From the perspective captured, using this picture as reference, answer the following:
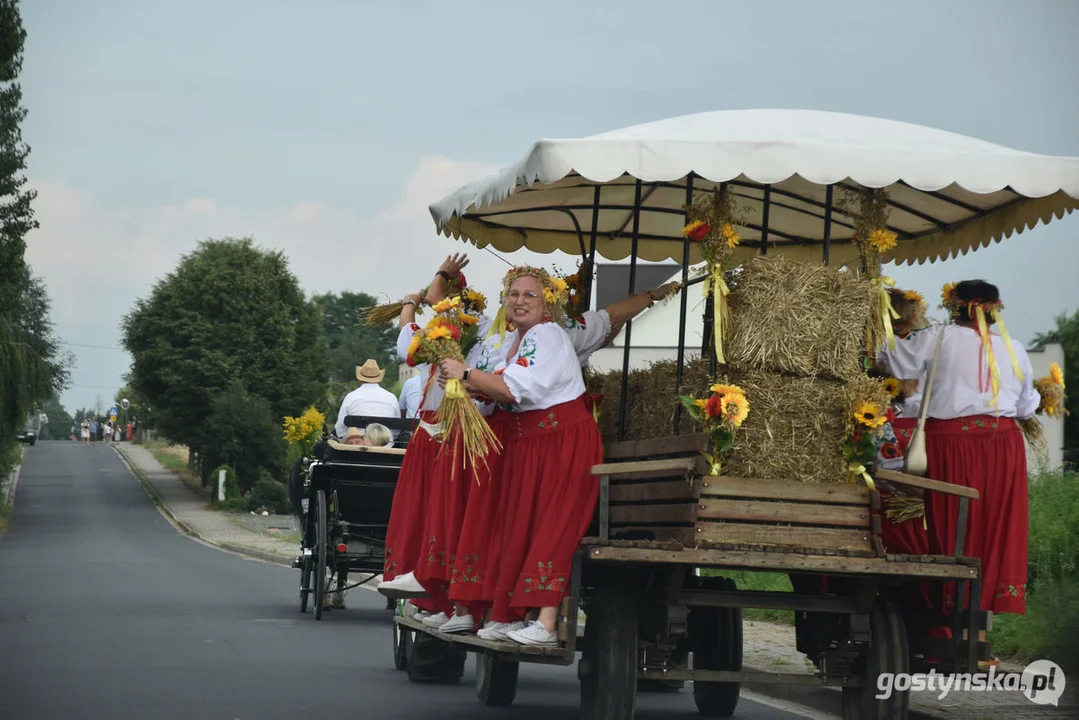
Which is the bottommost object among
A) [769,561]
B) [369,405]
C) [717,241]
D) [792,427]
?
[769,561]

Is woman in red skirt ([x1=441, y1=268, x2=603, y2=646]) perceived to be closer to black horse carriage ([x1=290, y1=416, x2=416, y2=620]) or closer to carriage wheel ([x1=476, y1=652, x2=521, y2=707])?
carriage wheel ([x1=476, y1=652, x2=521, y2=707])

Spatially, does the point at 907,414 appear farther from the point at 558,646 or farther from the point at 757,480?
the point at 558,646

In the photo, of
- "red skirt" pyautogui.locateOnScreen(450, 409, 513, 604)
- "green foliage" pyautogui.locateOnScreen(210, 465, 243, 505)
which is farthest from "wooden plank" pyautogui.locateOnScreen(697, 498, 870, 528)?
"green foliage" pyautogui.locateOnScreen(210, 465, 243, 505)

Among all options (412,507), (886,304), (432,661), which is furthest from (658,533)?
(432,661)

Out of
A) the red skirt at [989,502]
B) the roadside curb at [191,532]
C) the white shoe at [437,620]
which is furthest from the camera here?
the roadside curb at [191,532]

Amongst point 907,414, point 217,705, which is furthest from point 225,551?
point 907,414

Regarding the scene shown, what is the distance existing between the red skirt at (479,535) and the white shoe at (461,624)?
0.19ft

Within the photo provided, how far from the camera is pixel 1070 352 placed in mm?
52875

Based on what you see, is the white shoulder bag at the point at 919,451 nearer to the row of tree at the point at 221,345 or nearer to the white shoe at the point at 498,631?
the white shoe at the point at 498,631

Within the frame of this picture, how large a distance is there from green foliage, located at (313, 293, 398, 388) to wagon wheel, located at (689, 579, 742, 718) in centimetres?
10555

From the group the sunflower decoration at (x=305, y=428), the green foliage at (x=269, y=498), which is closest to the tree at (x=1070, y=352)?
the green foliage at (x=269, y=498)

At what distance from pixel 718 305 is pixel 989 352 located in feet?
5.52

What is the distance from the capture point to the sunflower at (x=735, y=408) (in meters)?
6.79

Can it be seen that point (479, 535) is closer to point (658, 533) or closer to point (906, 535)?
point (658, 533)
